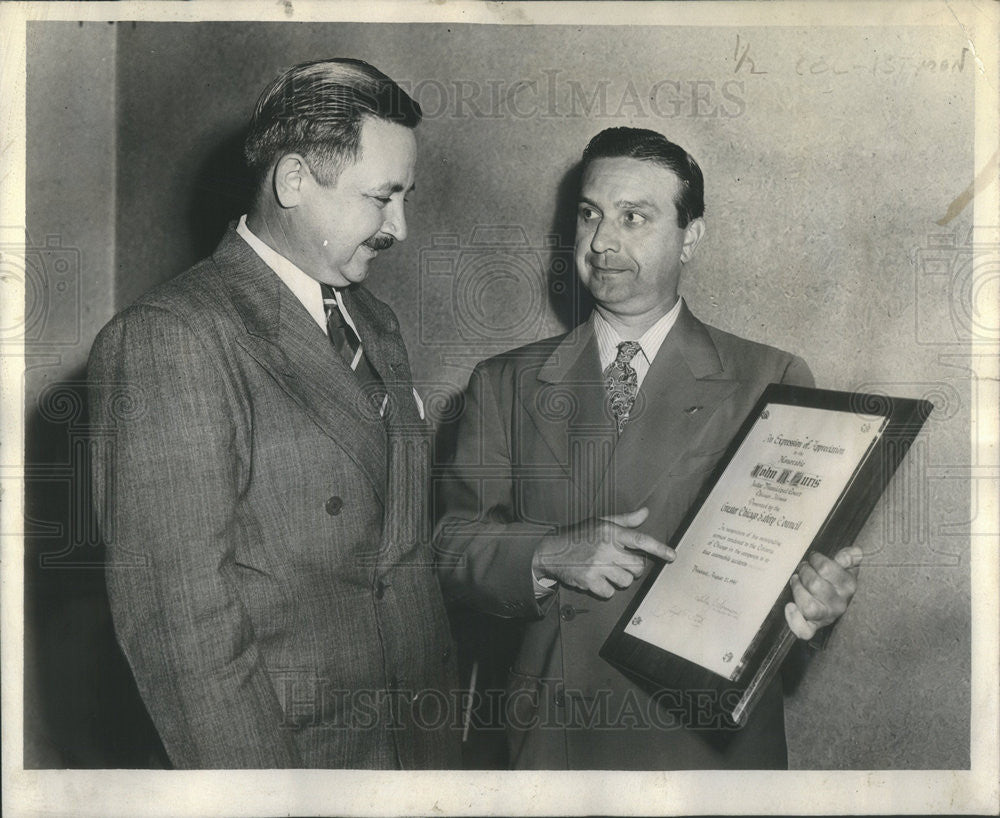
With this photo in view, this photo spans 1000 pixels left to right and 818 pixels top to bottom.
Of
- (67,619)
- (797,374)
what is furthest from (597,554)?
(67,619)

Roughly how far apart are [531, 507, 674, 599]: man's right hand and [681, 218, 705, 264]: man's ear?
1.32ft

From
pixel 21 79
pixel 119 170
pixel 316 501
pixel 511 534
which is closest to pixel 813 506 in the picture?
pixel 511 534

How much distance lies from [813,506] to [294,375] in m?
0.75

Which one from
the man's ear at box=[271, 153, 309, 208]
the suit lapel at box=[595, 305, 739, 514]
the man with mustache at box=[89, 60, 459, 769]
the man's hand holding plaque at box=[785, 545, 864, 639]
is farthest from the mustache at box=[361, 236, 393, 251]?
the man's hand holding plaque at box=[785, 545, 864, 639]

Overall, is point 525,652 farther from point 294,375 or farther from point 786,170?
point 786,170

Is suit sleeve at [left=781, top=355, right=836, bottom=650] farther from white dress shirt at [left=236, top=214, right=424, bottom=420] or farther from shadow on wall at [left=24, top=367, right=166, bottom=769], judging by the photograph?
shadow on wall at [left=24, top=367, right=166, bottom=769]

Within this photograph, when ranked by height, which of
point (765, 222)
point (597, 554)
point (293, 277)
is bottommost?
point (597, 554)

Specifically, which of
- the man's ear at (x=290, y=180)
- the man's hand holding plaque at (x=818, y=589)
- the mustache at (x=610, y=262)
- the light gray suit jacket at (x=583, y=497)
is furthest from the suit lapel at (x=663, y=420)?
the man's ear at (x=290, y=180)

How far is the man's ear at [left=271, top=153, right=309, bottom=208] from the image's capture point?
1289 mm

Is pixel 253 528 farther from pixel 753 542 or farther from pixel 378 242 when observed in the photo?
pixel 753 542

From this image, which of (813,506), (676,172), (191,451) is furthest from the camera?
(676,172)

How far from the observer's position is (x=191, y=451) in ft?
Answer: 3.83

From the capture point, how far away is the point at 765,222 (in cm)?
142

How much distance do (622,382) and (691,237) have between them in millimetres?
255
